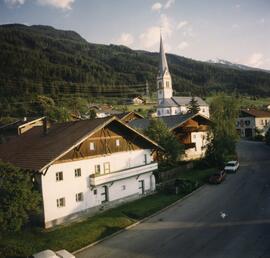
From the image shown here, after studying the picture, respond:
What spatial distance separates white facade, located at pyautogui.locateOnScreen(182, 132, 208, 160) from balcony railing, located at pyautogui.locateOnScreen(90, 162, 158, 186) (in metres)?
20.4

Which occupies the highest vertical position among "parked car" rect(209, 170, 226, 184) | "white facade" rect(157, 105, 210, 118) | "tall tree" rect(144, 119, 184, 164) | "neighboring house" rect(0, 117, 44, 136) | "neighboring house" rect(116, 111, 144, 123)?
"white facade" rect(157, 105, 210, 118)

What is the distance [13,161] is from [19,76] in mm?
150652

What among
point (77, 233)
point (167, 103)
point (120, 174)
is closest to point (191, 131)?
point (120, 174)

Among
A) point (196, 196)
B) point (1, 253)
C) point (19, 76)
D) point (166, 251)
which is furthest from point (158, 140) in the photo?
point (19, 76)

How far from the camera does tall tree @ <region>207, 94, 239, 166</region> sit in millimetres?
49831

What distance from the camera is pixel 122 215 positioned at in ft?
94.9

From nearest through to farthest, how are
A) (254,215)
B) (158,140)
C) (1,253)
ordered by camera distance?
(1,253)
(254,215)
(158,140)

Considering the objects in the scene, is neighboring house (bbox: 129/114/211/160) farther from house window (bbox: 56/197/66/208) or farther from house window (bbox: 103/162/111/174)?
house window (bbox: 56/197/66/208)

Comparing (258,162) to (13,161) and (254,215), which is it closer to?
(254,215)

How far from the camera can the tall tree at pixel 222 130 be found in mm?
49831

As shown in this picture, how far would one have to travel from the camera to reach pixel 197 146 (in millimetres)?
57969

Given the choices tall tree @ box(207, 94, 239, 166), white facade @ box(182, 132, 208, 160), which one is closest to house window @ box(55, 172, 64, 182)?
tall tree @ box(207, 94, 239, 166)

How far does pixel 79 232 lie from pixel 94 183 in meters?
6.18

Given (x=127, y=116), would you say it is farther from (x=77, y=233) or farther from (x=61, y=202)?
(x=77, y=233)
